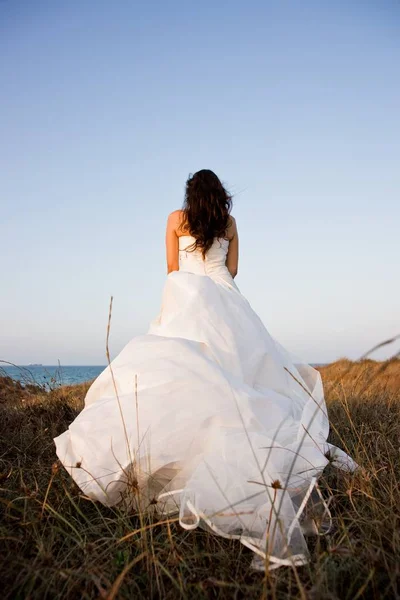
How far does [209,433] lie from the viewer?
2.69 metres

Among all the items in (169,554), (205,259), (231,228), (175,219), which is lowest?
(169,554)

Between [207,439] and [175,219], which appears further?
[175,219]

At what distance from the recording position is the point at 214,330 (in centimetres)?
351

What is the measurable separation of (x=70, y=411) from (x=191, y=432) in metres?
3.08

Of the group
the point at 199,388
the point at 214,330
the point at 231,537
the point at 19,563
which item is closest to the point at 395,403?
the point at 214,330

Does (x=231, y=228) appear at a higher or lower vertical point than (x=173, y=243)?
A: higher

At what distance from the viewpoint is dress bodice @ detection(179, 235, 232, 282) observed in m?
4.65

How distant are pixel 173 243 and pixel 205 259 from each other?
1.48 feet

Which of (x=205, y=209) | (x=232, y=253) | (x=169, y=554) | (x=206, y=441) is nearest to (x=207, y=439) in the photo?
(x=206, y=441)

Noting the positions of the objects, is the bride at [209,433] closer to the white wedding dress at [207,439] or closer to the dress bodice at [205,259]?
the white wedding dress at [207,439]

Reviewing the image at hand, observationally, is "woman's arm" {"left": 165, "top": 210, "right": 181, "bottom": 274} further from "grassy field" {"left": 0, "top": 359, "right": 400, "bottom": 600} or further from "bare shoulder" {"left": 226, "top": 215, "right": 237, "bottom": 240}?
"grassy field" {"left": 0, "top": 359, "right": 400, "bottom": 600}

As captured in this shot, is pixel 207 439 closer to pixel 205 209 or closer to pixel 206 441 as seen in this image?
pixel 206 441

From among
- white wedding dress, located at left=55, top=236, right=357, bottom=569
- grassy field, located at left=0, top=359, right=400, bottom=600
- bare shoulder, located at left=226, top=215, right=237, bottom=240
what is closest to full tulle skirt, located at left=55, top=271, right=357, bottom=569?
white wedding dress, located at left=55, top=236, right=357, bottom=569

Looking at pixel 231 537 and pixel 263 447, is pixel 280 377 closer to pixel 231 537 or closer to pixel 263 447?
pixel 263 447
